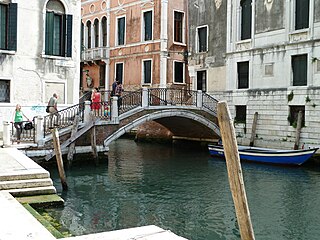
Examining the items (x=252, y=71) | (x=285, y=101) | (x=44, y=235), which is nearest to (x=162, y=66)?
(x=252, y=71)

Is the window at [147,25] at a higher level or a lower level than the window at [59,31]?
higher

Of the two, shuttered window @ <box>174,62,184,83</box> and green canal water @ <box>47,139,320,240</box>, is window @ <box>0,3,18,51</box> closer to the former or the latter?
green canal water @ <box>47,139,320,240</box>

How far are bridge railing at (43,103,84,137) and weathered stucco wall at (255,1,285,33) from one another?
638 cm

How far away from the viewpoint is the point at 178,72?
18078mm

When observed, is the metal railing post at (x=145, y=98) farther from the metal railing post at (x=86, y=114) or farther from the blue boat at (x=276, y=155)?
the blue boat at (x=276, y=155)

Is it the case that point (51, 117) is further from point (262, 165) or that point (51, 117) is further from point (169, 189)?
point (262, 165)

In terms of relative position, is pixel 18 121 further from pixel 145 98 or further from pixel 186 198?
pixel 186 198

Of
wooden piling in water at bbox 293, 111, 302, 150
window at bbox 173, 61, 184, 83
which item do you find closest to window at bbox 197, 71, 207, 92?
window at bbox 173, 61, 184, 83

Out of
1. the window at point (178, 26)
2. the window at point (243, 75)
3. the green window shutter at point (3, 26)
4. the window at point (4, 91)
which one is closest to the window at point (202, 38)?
the window at point (178, 26)

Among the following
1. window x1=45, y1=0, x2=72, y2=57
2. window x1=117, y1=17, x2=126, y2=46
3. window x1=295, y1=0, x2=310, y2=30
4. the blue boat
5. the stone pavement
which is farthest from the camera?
window x1=117, y1=17, x2=126, y2=46

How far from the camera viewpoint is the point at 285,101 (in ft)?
43.4

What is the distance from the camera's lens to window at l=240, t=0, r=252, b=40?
14758mm

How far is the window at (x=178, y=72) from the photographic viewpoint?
18.0m

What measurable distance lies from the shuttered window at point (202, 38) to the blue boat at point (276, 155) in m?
4.81
